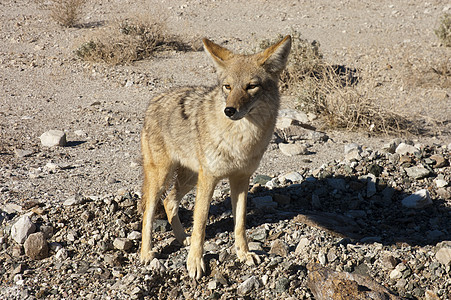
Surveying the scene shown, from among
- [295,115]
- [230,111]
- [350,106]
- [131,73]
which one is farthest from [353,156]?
[131,73]

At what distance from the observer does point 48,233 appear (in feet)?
16.4

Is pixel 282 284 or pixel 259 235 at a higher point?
pixel 282 284

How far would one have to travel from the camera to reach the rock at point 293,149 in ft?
24.8

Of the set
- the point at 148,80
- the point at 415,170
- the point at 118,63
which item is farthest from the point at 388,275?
the point at 118,63

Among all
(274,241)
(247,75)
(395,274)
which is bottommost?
(274,241)

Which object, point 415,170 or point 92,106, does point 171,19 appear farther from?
point 415,170

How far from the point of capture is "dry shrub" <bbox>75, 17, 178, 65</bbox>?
11.9 metres

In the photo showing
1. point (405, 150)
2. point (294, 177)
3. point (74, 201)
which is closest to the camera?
point (74, 201)

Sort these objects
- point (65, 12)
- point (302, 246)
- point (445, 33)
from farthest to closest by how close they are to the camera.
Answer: point (65, 12)
point (445, 33)
point (302, 246)

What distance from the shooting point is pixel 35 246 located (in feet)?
15.7

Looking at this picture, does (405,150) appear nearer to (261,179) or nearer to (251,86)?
(261,179)

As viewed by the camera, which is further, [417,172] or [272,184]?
[417,172]

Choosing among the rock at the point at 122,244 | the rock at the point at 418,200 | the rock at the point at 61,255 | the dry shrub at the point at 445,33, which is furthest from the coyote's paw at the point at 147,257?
the dry shrub at the point at 445,33

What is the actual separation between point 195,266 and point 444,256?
214cm
